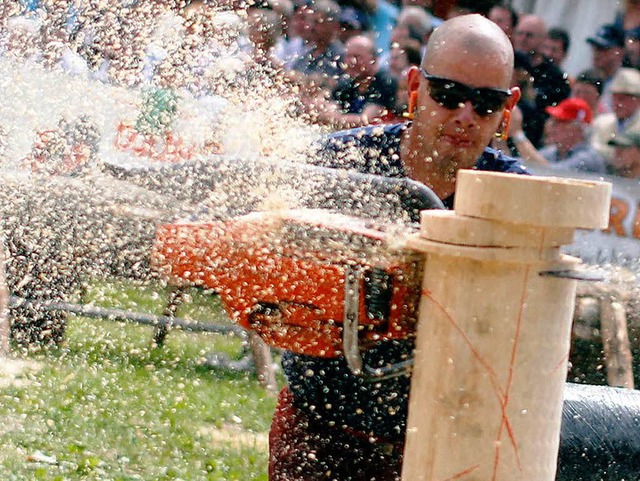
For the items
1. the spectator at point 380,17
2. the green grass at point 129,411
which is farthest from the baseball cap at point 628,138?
the green grass at point 129,411

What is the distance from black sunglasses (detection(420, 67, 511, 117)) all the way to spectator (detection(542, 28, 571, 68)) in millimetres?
2872

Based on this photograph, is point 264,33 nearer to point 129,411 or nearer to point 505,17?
point 505,17

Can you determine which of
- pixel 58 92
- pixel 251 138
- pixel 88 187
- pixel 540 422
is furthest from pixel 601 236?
pixel 540 422

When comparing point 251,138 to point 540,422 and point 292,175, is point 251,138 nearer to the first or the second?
point 292,175

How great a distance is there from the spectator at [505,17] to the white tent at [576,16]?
56 millimetres

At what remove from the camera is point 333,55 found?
5.46 m

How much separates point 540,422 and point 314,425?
1.07m

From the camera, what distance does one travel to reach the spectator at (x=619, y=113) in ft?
17.8

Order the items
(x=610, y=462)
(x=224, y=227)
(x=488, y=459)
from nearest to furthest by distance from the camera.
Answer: (x=488, y=459), (x=224, y=227), (x=610, y=462)

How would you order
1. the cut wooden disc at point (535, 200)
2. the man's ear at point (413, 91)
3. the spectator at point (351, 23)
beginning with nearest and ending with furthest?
the cut wooden disc at point (535, 200)
the man's ear at point (413, 91)
the spectator at point (351, 23)

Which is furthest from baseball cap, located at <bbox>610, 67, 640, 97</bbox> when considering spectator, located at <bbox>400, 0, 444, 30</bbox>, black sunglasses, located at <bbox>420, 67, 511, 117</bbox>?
black sunglasses, located at <bbox>420, 67, 511, 117</bbox>

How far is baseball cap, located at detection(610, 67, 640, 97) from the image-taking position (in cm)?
545

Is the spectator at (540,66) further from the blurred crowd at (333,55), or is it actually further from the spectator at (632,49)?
the spectator at (632,49)

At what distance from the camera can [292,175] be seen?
287 centimetres
